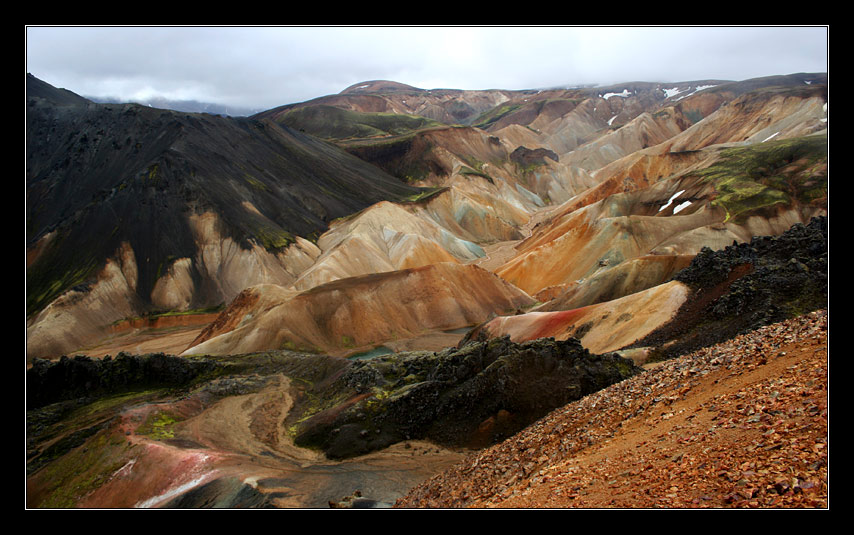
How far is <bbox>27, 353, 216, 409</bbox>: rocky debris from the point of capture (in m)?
30.9

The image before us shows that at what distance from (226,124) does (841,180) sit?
106m

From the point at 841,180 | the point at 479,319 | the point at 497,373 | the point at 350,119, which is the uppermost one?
the point at 350,119

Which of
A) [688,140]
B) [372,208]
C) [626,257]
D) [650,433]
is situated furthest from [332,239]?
[688,140]

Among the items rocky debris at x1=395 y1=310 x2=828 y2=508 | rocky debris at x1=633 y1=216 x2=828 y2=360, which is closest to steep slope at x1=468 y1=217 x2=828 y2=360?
rocky debris at x1=633 y1=216 x2=828 y2=360

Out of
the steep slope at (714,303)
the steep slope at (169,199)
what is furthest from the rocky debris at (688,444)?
the steep slope at (169,199)

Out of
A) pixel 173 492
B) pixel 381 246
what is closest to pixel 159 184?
pixel 381 246

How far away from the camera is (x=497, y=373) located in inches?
840

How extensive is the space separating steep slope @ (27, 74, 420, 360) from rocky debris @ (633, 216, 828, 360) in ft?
180

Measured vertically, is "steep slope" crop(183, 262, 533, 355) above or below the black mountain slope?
below

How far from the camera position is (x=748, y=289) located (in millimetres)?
24531

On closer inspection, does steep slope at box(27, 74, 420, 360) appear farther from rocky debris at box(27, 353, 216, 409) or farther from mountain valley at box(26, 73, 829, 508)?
rocky debris at box(27, 353, 216, 409)

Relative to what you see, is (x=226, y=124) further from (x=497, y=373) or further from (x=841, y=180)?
(x=841, y=180)

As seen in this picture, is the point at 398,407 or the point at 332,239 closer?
the point at 398,407

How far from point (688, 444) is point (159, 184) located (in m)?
81.7
